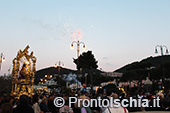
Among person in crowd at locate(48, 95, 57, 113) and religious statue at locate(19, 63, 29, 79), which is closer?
person in crowd at locate(48, 95, 57, 113)

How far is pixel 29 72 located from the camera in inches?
914

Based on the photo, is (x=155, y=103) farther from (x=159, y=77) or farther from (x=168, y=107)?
(x=159, y=77)

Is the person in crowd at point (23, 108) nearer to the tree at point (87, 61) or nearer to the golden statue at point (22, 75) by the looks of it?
the golden statue at point (22, 75)

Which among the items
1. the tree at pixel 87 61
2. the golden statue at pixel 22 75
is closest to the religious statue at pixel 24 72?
the golden statue at pixel 22 75

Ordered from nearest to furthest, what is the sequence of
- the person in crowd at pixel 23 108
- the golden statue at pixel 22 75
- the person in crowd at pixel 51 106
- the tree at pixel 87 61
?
the person in crowd at pixel 23 108
the person in crowd at pixel 51 106
the golden statue at pixel 22 75
the tree at pixel 87 61

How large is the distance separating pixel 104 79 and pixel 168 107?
77750mm

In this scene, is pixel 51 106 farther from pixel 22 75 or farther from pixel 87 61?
pixel 87 61

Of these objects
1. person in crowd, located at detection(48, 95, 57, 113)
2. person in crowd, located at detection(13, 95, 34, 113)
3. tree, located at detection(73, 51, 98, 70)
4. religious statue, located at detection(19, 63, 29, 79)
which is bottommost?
person in crowd, located at detection(48, 95, 57, 113)

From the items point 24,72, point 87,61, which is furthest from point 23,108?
point 87,61

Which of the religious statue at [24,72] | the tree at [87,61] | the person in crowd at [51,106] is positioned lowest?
the person in crowd at [51,106]

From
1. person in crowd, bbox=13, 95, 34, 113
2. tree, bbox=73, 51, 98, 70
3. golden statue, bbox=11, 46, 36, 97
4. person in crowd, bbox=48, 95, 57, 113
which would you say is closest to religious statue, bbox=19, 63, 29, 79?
golden statue, bbox=11, 46, 36, 97

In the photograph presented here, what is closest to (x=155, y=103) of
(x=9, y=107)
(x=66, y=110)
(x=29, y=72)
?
(x=66, y=110)

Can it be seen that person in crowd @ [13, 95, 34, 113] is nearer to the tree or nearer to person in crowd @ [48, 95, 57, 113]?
person in crowd @ [48, 95, 57, 113]

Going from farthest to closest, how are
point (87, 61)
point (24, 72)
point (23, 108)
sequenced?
point (87, 61) < point (24, 72) < point (23, 108)
